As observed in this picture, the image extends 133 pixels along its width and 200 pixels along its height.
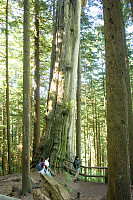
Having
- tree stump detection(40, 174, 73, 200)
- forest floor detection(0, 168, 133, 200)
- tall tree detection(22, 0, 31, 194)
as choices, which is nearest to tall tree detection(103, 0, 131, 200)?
tree stump detection(40, 174, 73, 200)

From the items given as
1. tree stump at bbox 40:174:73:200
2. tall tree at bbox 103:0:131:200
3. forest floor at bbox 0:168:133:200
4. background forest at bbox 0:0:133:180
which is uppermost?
background forest at bbox 0:0:133:180

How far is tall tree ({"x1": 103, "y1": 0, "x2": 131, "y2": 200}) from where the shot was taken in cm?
430

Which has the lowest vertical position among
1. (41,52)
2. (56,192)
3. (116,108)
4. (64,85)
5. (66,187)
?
(66,187)

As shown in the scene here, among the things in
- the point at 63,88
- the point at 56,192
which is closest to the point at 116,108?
the point at 56,192

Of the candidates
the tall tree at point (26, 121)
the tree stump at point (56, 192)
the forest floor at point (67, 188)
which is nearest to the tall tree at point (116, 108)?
the tree stump at point (56, 192)

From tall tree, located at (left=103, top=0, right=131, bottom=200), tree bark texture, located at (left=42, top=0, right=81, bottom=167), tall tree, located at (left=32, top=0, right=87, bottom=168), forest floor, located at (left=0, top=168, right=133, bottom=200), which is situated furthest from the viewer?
tree bark texture, located at (left=42, top=0, right=81, bottom=167)

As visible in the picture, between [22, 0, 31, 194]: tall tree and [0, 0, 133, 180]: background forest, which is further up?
[0, 0, 133, 180]: background forest

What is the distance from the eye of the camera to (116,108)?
14.6 feet

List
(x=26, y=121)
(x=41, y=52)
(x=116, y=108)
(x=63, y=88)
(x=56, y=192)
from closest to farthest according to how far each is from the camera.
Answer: (x=56, y=192) → (x=116, y=108) → (x=26, y=121) → (x=63, y=88) → (x=41, y=52)

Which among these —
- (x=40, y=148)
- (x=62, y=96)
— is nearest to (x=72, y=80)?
(x=62, y=96)

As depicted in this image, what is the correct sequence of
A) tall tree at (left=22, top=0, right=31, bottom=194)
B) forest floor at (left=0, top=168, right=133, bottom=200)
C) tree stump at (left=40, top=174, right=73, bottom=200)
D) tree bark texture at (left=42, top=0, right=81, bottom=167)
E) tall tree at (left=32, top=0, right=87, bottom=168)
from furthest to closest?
tree bark texture at (left=42, top=0, right=81, bottom=167) < tall tree at (left=32, top=0, right=87, bottom=168) < forest floor at (left=0, top=168, right=133, bottom=200) < tall tree at (left=22, top=0, right=31, bottom=194) < tree stump at (left=40, top=174, right=73, bottom=200)

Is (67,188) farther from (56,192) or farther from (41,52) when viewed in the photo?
(41,52)

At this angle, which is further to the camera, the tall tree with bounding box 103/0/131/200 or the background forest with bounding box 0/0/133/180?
the background forest with bounding box 0/0/133/180

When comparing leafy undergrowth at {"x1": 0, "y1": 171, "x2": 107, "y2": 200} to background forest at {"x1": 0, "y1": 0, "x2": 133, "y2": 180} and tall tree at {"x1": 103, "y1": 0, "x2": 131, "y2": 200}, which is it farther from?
background forest at {"x1": 0, "y1": 0, "x2": 133, "y2": 180}
